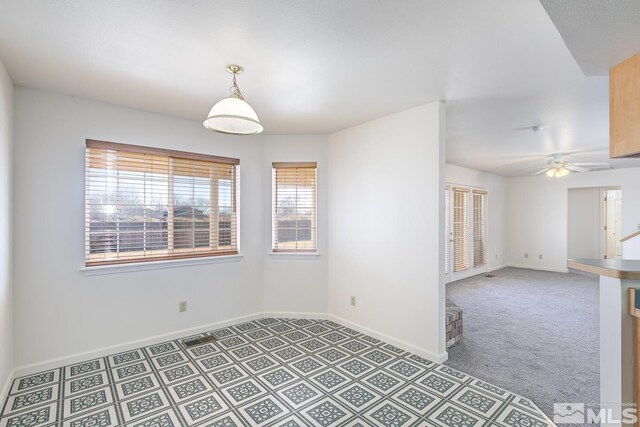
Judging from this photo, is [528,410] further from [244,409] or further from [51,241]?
[51,241]

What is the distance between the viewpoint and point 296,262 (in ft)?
13.9

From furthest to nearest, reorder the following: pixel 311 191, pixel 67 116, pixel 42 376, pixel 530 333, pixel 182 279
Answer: pixel 311 191 → pixel 530 333 → pixel 182 279 → pixel 67 116 → pixel 42 376

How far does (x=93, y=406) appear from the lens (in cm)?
228

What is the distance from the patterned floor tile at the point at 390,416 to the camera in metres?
2.11

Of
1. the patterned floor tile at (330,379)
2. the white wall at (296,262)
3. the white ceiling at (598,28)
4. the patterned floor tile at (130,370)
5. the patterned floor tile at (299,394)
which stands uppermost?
the white ceiling at (598,28)

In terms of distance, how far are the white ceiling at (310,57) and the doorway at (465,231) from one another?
3.31 m

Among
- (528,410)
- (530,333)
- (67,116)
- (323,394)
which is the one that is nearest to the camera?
(528,410)

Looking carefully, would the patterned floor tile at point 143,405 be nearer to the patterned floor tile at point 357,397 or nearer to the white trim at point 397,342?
the patterned floor tile at point 357,397

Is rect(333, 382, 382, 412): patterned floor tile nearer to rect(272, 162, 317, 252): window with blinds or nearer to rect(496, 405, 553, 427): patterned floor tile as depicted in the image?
rect(496, 405, 553, 427): patterned floor tile

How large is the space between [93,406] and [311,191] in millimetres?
3076

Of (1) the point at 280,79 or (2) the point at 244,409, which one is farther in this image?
(1) the point at 280,79

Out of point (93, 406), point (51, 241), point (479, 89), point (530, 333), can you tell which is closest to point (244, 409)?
point (93, 406)

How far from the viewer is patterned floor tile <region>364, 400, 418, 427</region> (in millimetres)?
2111

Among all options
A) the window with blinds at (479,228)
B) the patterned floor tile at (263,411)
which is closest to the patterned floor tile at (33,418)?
the patterned floor tile at (263,411)
